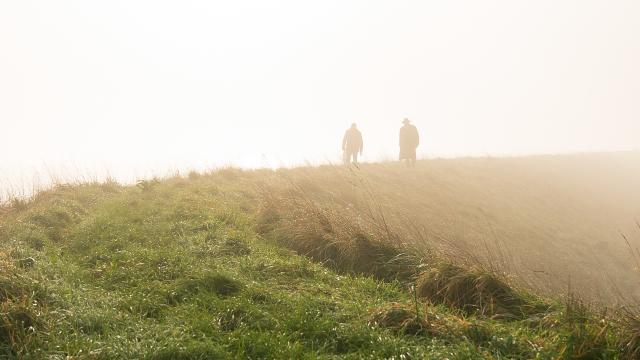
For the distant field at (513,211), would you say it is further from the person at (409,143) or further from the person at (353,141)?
the person at (353,141)

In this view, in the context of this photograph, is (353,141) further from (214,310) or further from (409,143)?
(214,310)

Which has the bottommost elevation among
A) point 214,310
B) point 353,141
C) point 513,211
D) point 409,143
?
point 513,211

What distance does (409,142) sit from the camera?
77.7 ft

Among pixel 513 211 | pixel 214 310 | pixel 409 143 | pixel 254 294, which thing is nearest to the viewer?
pixel 214 310

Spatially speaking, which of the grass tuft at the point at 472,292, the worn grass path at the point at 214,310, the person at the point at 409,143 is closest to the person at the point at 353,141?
the person at the point at 409,143

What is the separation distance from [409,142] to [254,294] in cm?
1849

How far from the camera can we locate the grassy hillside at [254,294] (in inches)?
191

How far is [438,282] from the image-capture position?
22.4 ft

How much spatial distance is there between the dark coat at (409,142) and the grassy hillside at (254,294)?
13878 millimetres

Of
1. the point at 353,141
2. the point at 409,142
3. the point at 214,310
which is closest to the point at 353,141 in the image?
the point at 353,141

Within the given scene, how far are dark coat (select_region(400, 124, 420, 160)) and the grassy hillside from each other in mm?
13878

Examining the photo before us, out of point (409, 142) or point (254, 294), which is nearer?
point (254, 294)

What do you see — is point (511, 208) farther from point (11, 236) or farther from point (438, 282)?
point (11, 236)

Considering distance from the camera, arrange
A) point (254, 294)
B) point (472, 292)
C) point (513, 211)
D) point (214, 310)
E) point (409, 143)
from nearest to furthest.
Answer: point (214, 310)
point (254, 294)
point (472, 292)
point (513, 211)
point (409, 143)
